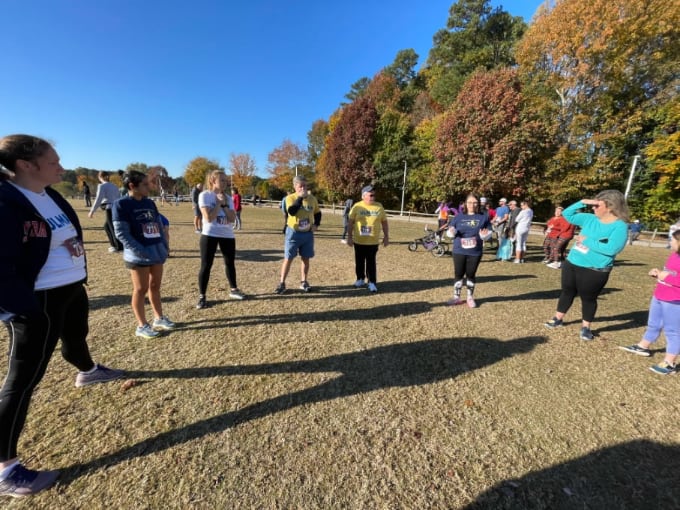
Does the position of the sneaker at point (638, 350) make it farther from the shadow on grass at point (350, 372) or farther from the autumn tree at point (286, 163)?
the autumn tree at point (286, 163)

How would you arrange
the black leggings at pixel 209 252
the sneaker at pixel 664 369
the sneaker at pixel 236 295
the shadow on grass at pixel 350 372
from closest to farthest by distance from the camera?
the shadow on grass at pixel 350 372
the sneaker at pixel 664 369
the black leggings at pixel 209 252
the sneaker at pixel 236 295

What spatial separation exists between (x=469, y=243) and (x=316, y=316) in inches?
114

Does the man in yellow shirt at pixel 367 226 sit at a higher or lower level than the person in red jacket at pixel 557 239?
higher

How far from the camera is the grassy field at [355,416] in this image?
1921mm

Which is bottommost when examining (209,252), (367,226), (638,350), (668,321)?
(638,350)

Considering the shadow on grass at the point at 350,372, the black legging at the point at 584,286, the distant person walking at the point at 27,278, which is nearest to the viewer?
the distant person walking at the point at 27,278

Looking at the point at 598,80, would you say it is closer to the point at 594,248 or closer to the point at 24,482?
the point at 594,248

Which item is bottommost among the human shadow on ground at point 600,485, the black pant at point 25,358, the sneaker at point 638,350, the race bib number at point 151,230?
the sneaker at point 638,350

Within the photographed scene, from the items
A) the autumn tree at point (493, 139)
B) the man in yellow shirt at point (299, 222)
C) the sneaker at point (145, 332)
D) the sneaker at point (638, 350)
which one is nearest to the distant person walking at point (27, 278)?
the sneaker at point (145, 332)

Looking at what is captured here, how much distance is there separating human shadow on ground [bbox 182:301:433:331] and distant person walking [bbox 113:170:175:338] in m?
0.96

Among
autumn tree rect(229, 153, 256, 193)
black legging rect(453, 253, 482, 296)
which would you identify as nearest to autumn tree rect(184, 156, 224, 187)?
autumn tree rect(229, 153, 256, 193)

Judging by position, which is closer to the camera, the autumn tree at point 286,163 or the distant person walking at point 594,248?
the distant person walking at point 594,248

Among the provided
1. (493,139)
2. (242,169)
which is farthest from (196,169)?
(493,139)

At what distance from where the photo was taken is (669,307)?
323 cm
